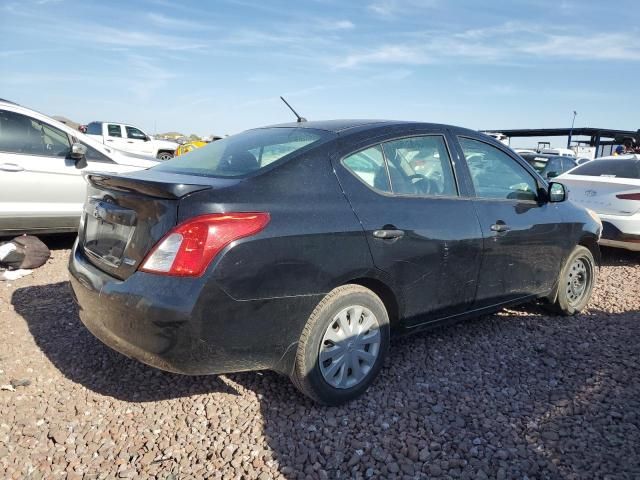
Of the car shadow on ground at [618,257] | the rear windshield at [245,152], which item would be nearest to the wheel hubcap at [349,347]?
the rear windshield at [245,152]

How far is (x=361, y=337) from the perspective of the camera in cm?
290

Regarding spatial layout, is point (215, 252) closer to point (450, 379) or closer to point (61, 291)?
point (450, 379)

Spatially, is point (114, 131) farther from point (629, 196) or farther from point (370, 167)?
point (370, 167)

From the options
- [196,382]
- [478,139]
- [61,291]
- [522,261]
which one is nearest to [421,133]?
[478,139]

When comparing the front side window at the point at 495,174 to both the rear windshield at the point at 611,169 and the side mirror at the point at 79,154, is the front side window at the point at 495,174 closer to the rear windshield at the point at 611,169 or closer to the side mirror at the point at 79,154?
the rear windshield at the point at 611,169

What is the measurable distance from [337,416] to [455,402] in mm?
726

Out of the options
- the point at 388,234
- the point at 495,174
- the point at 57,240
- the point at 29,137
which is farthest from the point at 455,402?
the point at 57,240

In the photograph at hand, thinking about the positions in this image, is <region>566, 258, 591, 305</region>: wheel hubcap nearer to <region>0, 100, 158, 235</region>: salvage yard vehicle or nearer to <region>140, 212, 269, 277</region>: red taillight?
<region>140, 212, 269, 277</region>: red taillight

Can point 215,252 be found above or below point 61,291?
above

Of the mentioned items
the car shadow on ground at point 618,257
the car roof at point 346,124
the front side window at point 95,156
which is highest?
the car roof at point 346,124

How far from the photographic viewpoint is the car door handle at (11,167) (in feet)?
17.8

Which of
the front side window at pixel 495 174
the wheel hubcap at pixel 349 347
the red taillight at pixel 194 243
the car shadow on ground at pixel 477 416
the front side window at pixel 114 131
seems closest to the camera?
the red taillight at pixel 194 243

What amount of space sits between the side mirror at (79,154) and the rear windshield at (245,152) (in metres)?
2.82

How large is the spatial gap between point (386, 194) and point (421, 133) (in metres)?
0.67
